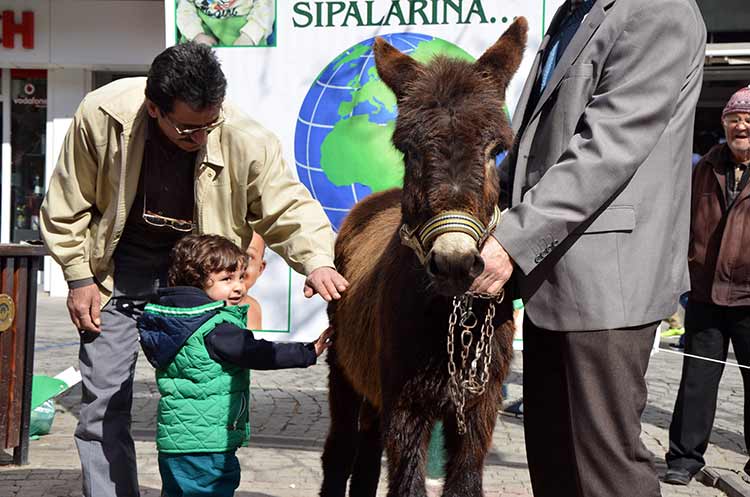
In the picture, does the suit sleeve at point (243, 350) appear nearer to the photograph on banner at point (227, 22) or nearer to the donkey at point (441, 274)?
the donkey at point (441, 274)

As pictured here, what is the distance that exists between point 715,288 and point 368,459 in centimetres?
281

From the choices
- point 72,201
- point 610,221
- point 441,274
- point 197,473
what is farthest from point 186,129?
point 610,221

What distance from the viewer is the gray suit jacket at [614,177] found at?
2.78m

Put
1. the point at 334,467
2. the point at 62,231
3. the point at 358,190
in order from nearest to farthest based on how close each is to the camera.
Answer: the point at 62,231, the point at 334,467, the point at 358,190

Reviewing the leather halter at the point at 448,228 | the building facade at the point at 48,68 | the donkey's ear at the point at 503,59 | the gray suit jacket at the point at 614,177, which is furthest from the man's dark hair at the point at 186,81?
the building facade at the point at 48,68

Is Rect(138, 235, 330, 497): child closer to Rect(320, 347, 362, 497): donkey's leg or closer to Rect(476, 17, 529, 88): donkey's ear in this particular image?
Rect(320, 347, 362, 497): donkey's leg

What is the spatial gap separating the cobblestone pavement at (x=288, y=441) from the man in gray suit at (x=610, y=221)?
285 cm

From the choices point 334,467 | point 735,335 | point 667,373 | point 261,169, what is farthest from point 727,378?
point 261,169

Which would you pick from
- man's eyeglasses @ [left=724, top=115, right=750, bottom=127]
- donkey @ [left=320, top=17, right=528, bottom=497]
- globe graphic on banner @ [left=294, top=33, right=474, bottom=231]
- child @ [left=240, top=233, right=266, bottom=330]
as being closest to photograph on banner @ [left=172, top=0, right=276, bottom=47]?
globe graphic on banner @ [left=294, top=33, right=474, bottom=231]

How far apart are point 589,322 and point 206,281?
1.73 metres

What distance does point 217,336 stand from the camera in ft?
12.5

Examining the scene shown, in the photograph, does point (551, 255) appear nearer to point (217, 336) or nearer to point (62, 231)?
point (217, 336)

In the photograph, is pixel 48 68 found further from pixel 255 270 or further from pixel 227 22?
pixel 255 270

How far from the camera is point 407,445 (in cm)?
364
